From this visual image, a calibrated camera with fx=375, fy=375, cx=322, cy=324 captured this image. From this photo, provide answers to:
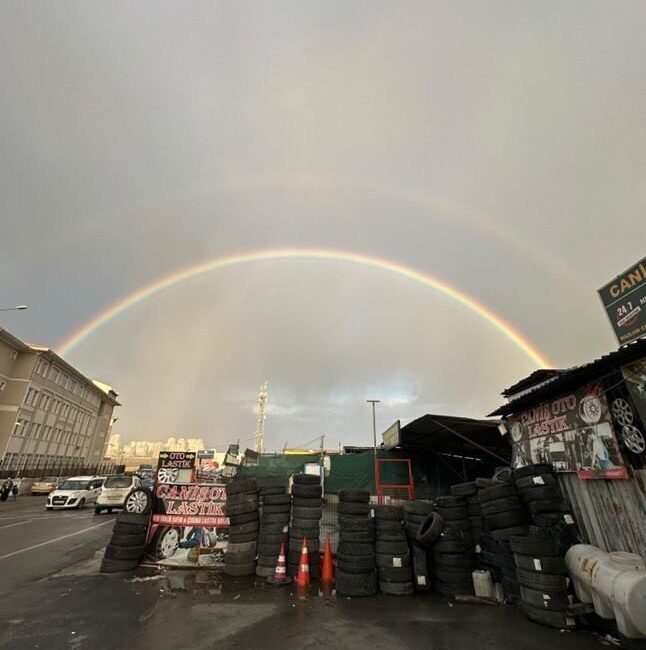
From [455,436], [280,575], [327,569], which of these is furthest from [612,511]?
[455,436]

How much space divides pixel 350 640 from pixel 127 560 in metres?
6.10

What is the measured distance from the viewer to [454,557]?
745 cm

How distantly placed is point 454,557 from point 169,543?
722cm

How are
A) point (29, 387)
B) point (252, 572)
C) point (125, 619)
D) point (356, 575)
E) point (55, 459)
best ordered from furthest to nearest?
point (55, 459), point (29, 387), point (252, 572), point (356, 575), point (125, 619)

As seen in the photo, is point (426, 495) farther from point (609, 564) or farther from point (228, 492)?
point (609, 564)

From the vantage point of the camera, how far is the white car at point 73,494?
→ 72.7ft

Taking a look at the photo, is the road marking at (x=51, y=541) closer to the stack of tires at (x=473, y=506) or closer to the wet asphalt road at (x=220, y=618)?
the wet asphalt road at (x=220, y=618)

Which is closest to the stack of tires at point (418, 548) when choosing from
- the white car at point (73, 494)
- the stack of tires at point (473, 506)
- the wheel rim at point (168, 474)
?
the stack of tires at point (473, 506)

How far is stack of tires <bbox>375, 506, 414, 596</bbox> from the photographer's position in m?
7.40

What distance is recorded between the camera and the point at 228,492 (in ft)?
30.3

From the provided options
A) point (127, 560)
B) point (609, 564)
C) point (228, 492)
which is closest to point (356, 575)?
point (228, 492)

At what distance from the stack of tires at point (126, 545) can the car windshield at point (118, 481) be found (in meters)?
14.1

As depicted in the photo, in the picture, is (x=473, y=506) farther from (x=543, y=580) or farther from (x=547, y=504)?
(x=543, y=580)

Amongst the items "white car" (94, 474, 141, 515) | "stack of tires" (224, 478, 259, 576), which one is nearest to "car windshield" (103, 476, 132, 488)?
"white car" (94, 474, 141, 515)
